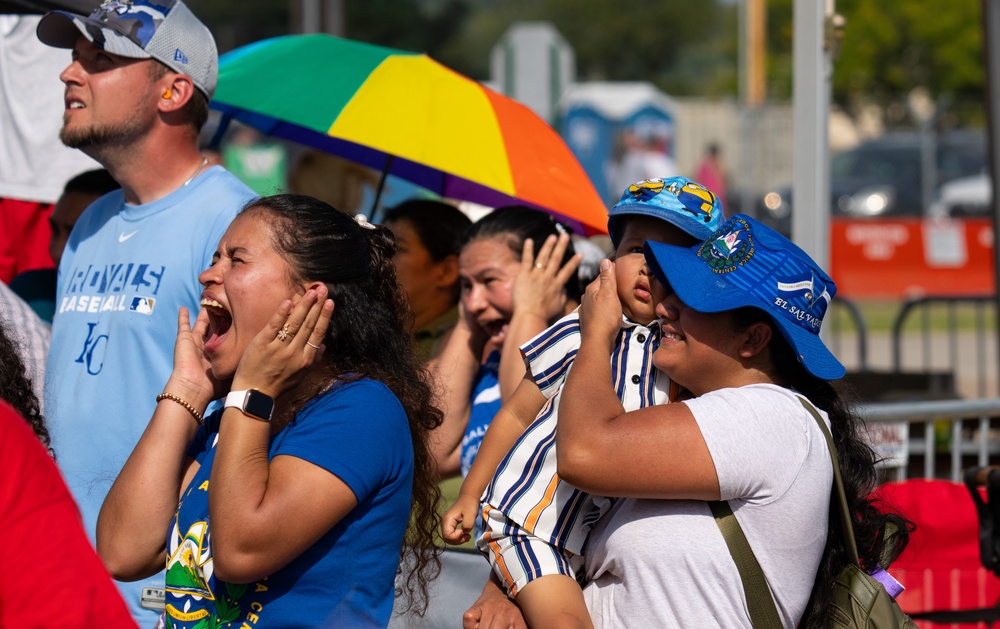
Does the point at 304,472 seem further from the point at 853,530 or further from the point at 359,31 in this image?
the point at 359,31

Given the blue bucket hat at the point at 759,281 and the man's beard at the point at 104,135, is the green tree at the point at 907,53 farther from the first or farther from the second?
the blue bucket hat at the point at 759,281

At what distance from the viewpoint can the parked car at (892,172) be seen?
840 inches

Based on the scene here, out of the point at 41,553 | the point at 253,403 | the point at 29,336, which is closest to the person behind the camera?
the point at 41,553

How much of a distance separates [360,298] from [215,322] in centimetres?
39

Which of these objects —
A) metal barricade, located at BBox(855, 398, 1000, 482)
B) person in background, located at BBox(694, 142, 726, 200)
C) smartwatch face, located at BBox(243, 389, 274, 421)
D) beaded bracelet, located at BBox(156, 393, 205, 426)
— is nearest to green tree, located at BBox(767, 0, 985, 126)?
person in background, located at BBox(694, 142, 726, 200)

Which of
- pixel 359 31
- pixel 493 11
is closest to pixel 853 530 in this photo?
pixel 359 31

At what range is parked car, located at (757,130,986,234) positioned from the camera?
70.0 feet

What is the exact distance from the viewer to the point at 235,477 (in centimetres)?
218

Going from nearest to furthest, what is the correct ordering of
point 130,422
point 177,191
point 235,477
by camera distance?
point 235,477, point 130,422, point 177,191

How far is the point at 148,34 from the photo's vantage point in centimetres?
344

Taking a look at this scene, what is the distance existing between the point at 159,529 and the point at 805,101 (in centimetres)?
325

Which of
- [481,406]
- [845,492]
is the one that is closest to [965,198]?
[481,406]

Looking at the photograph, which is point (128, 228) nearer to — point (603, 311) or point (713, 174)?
point (603, 311)

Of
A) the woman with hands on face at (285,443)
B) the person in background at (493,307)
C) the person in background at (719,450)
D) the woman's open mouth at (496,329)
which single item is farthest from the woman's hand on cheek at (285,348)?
the woman's open mouth at (496,329)
